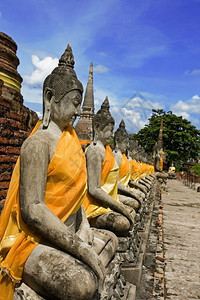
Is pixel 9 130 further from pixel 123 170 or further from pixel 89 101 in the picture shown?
pixel 89 101

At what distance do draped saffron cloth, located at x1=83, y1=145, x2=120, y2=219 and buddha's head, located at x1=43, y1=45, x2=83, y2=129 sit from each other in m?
1.31

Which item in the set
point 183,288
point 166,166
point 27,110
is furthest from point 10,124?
point 166,166

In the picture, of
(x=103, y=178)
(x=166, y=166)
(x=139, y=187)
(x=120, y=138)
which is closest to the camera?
(x=103, y=178)

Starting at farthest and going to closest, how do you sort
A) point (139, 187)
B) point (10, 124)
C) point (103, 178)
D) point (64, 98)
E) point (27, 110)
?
point (139, 187)
point (27, 110)
point (10, 124)
point (103, 178)
point (64, 98)

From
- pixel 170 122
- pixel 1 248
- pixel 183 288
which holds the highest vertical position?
pixel 170 122

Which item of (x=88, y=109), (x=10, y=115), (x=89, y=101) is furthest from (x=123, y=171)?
(x=89, y=101)

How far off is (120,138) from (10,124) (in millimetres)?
1899

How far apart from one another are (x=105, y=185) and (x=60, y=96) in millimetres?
1710

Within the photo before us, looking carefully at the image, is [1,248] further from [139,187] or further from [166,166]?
[166,166]

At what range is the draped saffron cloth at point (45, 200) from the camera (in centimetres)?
183

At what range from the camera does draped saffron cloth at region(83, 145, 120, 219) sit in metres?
3.28

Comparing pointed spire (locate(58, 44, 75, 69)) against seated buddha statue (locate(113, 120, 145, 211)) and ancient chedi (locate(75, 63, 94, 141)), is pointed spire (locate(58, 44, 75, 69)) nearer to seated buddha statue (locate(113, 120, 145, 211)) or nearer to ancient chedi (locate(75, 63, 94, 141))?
seated buddha statue (locate(113, 120, 145, 211))

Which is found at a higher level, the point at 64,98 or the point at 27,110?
the point at 27,110

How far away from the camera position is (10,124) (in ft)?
15.9
